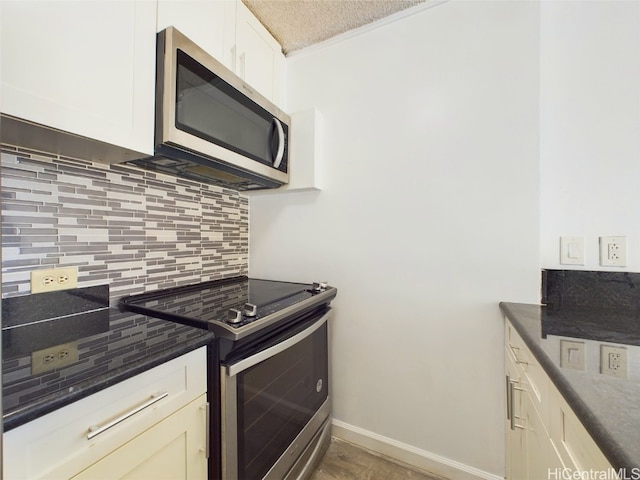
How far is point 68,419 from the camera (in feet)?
1.97

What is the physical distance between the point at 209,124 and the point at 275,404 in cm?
112

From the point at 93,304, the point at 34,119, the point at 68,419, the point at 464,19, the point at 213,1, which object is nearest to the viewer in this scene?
the point at 68,419

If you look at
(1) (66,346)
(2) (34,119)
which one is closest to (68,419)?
(1) (66,346)

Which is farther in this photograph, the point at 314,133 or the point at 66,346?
the point at 314,133

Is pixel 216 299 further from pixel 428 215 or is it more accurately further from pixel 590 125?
pixel 590 125

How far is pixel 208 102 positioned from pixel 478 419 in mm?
1784

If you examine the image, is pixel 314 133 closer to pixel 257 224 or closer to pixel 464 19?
pixel 257 224

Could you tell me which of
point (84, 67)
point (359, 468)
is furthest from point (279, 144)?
point (359, 468)

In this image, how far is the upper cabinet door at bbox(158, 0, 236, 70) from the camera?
101cm

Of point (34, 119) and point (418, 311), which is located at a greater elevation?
point (34, 119)

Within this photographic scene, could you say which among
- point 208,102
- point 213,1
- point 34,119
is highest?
point 213,1

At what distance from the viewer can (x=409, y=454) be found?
1405 millimetres

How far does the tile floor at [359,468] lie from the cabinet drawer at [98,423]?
931 mm

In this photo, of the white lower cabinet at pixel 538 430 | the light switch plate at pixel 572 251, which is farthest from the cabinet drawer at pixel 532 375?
the light switch plate at pixel 572 251
